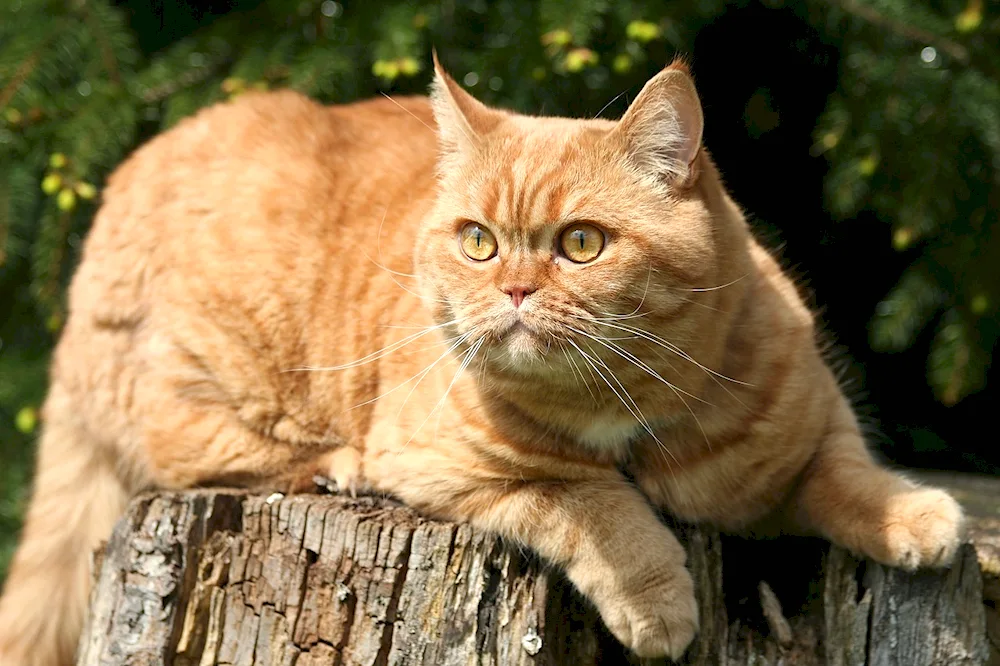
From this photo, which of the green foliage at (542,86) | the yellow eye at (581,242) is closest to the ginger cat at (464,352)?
the yellow eye at (581,242)

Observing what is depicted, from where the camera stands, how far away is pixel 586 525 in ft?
7.44

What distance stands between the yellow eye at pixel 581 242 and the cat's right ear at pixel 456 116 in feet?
1.25

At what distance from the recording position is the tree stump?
2.19 m

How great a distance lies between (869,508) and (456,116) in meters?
1.33

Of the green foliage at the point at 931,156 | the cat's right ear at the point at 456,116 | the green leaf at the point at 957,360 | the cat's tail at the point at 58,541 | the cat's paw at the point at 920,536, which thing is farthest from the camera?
the green leaf at the point at 957,360

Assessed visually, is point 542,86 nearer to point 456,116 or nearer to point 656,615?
point 456,116

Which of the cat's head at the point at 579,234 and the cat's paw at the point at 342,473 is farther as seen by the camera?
the cat's paw at the point at 342,473

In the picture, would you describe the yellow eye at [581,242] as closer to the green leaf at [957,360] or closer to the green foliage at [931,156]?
the green foliage at [931,156]

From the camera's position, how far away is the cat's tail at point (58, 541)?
9.53 ft

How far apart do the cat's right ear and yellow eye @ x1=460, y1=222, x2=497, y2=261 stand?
0.75 feet

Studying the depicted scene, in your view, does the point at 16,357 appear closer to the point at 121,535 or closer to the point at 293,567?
the point at 121,535

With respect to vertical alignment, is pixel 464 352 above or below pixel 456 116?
below

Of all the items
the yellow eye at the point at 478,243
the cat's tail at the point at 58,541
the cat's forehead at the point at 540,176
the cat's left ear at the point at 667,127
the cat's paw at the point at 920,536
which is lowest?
the cat's tail at the point at 58,541

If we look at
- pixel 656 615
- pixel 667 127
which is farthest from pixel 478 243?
pixel 656 615
